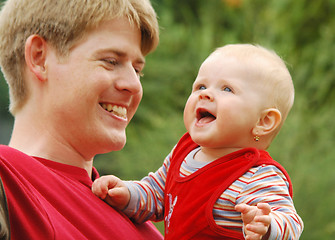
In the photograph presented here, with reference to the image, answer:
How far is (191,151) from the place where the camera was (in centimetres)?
195

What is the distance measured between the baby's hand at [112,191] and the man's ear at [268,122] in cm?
54

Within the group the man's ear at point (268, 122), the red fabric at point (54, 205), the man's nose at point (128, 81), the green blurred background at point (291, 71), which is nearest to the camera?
the red fabric at point (54, 205)

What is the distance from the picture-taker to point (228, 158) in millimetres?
1769

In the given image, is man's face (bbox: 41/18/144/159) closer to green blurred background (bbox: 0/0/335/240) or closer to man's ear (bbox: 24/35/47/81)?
man's ear (bbox: 24/35/47/81)

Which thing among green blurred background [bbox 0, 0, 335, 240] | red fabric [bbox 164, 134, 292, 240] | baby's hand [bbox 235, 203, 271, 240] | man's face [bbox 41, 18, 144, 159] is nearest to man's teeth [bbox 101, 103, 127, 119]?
man's face [bbox 41, 18, 144, 159]

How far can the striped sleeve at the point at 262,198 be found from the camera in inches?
61.8

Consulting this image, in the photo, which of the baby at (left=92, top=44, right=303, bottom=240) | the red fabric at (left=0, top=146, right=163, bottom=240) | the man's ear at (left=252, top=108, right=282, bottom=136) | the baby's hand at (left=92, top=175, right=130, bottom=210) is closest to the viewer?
the red fabric at (left=0, top=146, right=163, bottom=240)

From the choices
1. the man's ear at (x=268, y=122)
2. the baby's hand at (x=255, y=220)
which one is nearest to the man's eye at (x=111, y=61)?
the man's ear at (x=268, y=122)

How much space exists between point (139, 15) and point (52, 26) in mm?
368

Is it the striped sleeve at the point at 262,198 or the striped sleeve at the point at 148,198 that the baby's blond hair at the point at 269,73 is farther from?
the striped sleeve at the point at 148,198

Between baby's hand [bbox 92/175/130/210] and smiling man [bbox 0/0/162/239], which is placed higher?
smiling man [bbox 0/0/162/239]

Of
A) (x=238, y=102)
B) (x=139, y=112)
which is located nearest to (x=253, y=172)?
(x=238, y=102)

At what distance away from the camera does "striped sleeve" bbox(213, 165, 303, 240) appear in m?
1.57

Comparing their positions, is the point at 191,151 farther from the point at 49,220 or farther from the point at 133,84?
the point at 49,220
